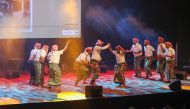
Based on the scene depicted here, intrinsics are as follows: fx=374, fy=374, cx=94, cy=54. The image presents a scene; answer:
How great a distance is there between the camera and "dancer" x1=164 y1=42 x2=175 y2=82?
10.0 metres

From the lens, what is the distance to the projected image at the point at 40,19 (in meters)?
9.84

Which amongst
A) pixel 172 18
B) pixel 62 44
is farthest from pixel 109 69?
pixel 172 18

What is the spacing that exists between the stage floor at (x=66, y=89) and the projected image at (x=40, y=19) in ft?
4.09

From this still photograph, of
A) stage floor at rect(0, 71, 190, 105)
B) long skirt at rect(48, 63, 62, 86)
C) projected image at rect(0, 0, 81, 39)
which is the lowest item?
stage floor at rect(0, 71, 190, 105)

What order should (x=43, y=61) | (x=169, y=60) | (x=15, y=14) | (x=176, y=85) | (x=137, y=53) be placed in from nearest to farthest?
(x=176, y=85) → (x=43, y=61) → (x=15, y=14) → (x=169, y=60) → (x=137, y=53)

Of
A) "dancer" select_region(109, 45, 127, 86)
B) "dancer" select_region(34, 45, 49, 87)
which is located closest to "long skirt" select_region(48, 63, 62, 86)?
"dancer" select_region(34, 45, 49, 87)

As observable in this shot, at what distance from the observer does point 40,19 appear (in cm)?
1026

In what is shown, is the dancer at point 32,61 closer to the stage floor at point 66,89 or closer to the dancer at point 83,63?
the stage floor at point 66,89

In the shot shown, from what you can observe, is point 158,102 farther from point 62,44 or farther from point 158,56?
point 62,44

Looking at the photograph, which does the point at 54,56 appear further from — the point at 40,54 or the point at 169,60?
the point at 169,60

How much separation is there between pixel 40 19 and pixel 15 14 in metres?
0.72

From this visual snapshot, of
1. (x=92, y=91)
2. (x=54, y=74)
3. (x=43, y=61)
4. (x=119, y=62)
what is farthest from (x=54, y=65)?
(x=119, y=62)

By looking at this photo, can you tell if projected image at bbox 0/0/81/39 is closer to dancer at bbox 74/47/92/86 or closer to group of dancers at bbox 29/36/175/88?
group of dancers at bbox 29/36/175/88

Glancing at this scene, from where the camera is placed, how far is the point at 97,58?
9.05 meters
